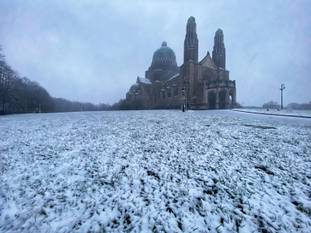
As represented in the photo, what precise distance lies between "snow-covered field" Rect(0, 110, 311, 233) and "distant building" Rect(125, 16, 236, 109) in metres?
23.6

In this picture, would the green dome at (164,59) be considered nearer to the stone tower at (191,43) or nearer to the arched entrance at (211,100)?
the stone tower at (191,43)

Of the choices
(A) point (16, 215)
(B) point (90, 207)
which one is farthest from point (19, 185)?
(B) point (90, 207)

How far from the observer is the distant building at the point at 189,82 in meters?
34.4

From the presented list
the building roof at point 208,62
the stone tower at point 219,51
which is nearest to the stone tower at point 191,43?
the building roof at point 208,62

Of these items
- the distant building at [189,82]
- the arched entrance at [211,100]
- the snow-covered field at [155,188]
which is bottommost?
the snow-covered field at [155,188]

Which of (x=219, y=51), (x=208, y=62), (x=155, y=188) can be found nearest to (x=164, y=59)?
(x=208, y=62)

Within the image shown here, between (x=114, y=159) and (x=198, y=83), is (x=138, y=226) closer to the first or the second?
(x=114, y=159)

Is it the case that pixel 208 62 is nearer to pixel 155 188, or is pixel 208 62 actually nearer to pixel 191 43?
pixel 191 43

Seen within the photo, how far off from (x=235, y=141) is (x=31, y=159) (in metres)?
7.16

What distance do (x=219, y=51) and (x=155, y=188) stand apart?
4466cm

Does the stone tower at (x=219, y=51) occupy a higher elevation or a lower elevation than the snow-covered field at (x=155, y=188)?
higher

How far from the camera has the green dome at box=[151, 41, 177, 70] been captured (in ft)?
169

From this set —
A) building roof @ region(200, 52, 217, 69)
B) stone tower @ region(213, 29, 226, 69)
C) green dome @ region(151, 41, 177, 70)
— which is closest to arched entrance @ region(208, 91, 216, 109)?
building roof @ region(200, 52, 217, 69)

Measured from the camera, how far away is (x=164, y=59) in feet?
169
